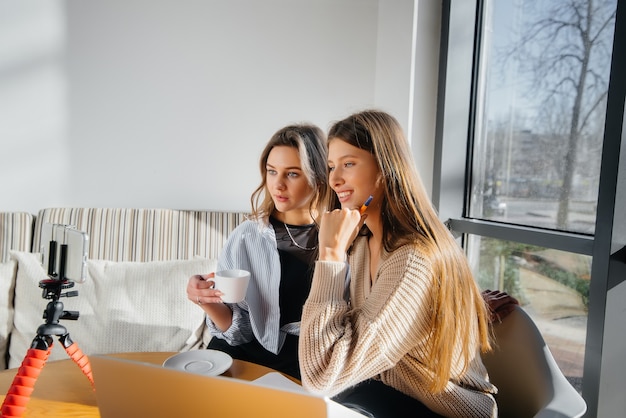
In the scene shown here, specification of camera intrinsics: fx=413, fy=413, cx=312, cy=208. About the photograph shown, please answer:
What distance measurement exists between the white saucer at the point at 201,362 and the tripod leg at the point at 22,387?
303 millimetres

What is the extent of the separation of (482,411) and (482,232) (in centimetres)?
99

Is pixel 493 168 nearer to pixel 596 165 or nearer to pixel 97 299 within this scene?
pixel 596 165

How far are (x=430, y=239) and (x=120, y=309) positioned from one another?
120 cm

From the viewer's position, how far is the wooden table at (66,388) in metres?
0.80

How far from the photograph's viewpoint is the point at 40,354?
67 centimetres

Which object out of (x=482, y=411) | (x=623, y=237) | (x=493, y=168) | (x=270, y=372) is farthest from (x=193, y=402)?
(x=493, y=168)

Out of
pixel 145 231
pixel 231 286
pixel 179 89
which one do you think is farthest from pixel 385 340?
pixel 179 89

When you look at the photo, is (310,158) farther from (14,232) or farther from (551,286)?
(14,232)

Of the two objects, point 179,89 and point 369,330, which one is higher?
point 179,89

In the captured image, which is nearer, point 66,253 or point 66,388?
point 66,253

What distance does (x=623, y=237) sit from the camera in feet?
3.85

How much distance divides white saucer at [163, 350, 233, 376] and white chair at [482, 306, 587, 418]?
0.66 m

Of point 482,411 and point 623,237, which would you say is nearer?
point 482,411

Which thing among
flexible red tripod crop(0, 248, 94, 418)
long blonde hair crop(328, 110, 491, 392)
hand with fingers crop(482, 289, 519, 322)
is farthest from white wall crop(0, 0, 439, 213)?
flexible red tripod crop(0, 248, 94, 418)
